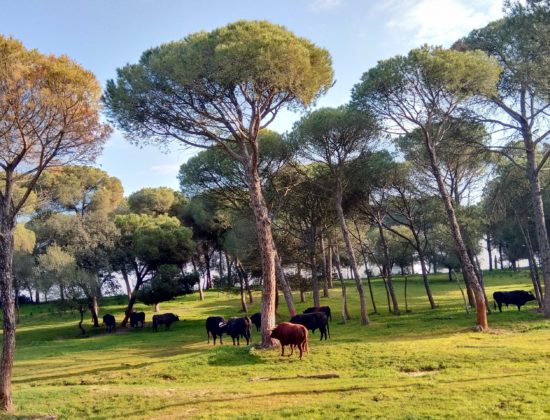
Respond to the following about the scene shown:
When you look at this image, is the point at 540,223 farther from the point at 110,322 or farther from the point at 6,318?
the point at 110,322

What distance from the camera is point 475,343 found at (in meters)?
17.8

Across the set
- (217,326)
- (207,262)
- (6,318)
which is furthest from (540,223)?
(207,262)

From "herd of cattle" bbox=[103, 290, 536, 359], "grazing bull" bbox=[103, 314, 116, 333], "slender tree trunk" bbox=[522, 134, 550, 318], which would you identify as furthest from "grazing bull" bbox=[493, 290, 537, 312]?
"grazing bull" bbox=[103, 314, 116, 333]

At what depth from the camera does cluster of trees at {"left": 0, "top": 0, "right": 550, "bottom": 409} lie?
13.7m

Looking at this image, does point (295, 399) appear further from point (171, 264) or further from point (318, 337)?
point (171, 264)

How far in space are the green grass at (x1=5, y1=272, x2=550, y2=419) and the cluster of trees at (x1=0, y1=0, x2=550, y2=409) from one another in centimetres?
196

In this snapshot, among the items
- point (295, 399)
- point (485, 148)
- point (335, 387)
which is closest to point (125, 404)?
point (295, 399)

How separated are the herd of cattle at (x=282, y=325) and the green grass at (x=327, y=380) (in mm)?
779

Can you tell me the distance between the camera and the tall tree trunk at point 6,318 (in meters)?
11.6

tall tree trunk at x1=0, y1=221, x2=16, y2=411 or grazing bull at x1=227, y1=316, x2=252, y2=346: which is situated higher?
tall tree trunk at x1=0, y1=221, x2=16, y2=411

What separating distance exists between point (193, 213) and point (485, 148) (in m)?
33.4

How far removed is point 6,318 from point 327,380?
8159 mm

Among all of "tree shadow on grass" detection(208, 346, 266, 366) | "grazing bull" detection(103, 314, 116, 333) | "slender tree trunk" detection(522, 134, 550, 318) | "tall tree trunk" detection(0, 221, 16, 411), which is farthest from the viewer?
"grazing bull" detection(103, 314, 116, 333)

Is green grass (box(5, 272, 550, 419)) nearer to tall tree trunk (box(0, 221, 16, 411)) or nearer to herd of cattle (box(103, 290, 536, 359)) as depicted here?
tall tree trunk (box(0, 221, 16, 411))
